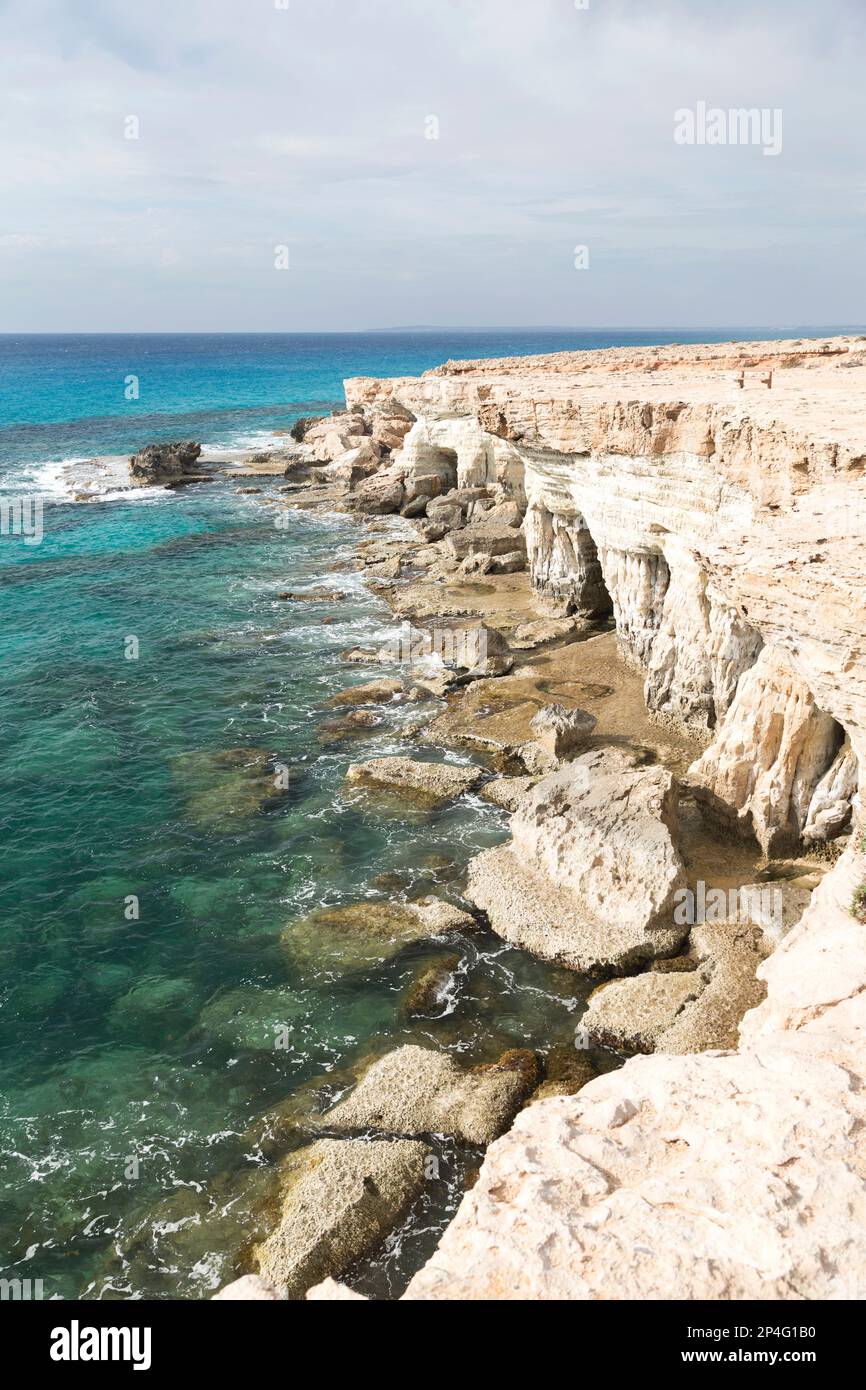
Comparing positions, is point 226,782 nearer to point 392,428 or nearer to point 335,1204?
point 335,1204

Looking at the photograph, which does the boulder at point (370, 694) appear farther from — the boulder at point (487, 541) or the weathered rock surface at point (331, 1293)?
the weathered rock surface at point (331, 1293)

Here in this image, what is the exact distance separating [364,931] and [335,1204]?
618 centimetres

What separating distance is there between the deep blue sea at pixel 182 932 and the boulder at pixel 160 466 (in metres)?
28.5

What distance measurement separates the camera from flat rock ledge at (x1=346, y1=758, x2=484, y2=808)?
22156 mm

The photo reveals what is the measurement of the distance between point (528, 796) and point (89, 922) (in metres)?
9.76

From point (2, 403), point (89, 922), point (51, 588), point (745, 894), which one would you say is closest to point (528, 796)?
point (745, 894)

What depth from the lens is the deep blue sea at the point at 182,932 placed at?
1255cm

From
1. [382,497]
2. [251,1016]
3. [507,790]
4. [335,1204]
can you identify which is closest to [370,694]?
[507,790]

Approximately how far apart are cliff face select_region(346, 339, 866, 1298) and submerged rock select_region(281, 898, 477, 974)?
21.2 ft

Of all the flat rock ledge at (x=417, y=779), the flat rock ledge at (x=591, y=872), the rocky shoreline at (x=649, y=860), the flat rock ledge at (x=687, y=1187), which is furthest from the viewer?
the flat rock ledge at (x=417, y=779)

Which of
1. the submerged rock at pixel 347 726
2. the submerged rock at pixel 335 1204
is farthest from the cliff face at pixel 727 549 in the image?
the submerged rock at pixel 335 1204

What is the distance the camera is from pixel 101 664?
32.1 m

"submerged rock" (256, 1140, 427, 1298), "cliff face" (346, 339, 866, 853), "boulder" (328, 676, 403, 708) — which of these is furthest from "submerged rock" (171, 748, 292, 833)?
"cliff face" (346, 339, 866, 853)
